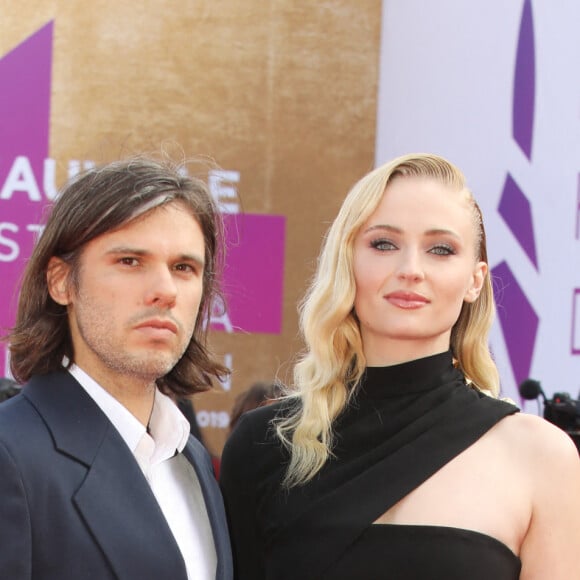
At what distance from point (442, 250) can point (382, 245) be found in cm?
15

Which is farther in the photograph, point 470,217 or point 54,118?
point 54,118

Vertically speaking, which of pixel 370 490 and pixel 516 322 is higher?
pixel 516 322

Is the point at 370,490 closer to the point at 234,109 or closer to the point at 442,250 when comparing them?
the point at 442,250

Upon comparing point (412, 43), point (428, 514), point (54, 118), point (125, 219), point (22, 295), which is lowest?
point (428, 514)

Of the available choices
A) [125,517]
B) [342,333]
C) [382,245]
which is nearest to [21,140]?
[342,333]

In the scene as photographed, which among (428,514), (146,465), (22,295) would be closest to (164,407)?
(146,465)

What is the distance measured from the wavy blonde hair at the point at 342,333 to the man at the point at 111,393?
1.23ft

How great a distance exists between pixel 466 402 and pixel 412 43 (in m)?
4.76

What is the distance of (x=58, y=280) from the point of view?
226cm

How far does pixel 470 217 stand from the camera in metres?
2.68

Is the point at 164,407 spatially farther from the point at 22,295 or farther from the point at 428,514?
the point at 428,514

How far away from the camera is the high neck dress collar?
2.67 m

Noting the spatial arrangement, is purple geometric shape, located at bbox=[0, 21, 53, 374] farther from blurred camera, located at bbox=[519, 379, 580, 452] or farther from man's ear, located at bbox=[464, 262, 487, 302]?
man's ear, located at bbox=[464, 262, 487, 302]

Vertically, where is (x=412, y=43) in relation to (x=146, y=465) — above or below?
above
